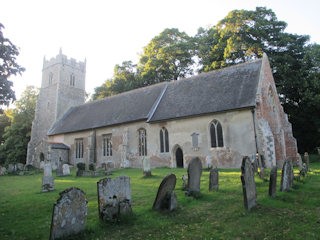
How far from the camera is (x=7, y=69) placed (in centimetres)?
841

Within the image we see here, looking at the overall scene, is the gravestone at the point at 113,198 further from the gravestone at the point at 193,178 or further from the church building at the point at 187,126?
the church building at the point at 187,126

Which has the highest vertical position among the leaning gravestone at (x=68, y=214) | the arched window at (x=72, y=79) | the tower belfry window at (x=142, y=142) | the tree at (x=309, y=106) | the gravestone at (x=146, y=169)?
the arched window at (x=72, y=79)

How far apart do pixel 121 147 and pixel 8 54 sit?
1566cm

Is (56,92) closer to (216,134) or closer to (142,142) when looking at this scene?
(142,142)

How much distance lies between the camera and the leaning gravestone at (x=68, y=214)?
4578mm

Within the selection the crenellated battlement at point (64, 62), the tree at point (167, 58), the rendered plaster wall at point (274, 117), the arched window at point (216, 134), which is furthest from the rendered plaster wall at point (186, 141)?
the crenellated battlement at point (64, 62)

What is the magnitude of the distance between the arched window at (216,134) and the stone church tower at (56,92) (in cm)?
→ 2399

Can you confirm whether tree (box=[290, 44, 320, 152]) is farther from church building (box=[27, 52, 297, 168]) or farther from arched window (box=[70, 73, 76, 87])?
arched window (box=[70, 73, 76, 87])

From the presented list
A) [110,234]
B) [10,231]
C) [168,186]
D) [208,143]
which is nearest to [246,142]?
[208,143]

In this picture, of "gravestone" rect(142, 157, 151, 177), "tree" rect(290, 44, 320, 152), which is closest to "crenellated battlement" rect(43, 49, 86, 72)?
"gravestone" rect(142, 157, 151, 177)

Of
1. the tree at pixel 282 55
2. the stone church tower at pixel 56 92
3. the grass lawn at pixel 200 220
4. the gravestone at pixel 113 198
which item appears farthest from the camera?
the stone church tower at pixel 56 92

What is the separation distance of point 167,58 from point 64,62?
633 inches

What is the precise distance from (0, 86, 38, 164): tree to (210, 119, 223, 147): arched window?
29.4m

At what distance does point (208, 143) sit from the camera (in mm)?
18703
